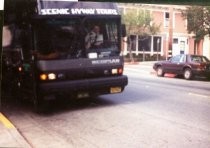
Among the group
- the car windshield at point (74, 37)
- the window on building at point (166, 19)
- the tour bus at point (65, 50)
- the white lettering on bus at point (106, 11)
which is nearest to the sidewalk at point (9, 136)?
the tour bus at point (65, 50)

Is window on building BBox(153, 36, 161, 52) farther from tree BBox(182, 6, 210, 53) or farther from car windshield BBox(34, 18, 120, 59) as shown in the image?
car windshield BBox(34, 18, 120, 59)

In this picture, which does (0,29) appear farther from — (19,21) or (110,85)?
(110,85)

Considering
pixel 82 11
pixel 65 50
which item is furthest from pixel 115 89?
pixel 82 11

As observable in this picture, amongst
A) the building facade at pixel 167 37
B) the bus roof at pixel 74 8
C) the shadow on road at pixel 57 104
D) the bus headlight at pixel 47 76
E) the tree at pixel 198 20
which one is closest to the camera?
the tree at pixel 198 20

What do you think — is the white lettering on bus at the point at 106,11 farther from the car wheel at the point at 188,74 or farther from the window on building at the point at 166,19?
the car wheel at the point at 188,74

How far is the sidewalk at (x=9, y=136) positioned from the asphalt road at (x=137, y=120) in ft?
0.24

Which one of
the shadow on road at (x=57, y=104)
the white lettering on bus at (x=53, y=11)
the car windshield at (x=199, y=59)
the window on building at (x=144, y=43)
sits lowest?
the shadow on road at (x=57, y=104)

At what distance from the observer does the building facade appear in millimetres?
3615

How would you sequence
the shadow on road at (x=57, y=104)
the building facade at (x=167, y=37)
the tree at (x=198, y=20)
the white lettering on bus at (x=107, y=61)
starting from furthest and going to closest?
the white lettering on bus at (x=107, y=61)
the shadow on road at (x=57, y=104)
the building facade at (x=167, y=37)
the tree at (x=198, y=20)

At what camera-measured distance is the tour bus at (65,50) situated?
14.1 ft

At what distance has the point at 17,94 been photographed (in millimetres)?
4570

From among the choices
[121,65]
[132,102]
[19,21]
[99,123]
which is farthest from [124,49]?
[19,21]

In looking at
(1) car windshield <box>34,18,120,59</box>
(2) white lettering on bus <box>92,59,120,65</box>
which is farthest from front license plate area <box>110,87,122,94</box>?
(1) car windshield <box>34,18,120,59</box>

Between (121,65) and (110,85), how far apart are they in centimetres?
40
